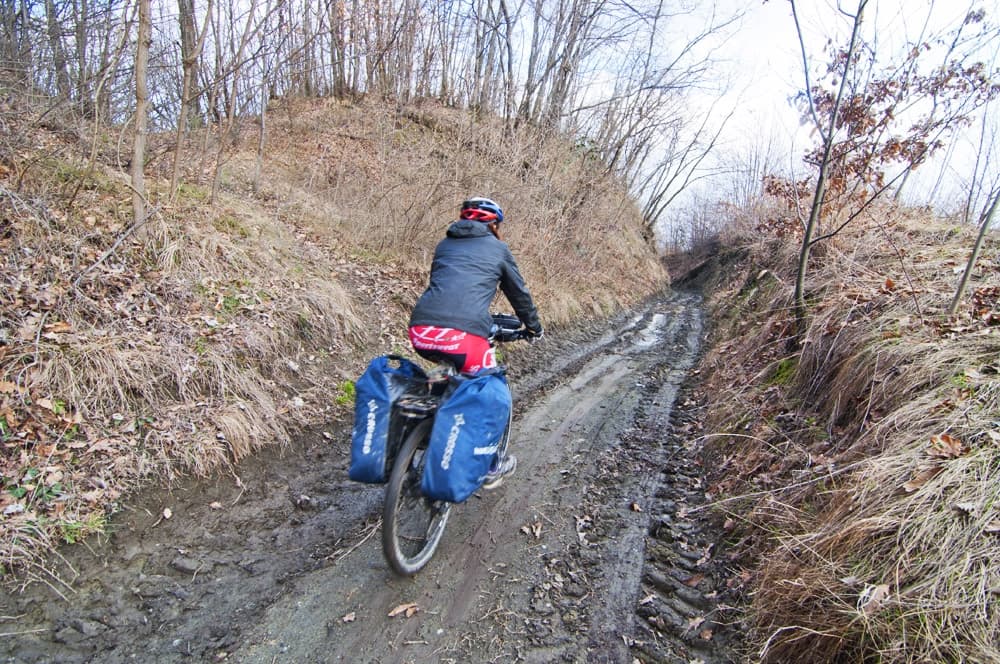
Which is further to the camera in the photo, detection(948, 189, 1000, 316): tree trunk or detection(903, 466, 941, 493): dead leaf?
detection(948, 189, 1000, 316): tree trunk

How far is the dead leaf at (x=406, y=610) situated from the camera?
2.80 metres

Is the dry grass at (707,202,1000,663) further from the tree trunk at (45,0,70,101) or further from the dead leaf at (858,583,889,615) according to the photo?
the tree trunk at (45,0,70,101)

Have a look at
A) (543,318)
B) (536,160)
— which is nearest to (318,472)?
(543,318)

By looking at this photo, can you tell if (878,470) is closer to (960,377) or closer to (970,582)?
(970,582)

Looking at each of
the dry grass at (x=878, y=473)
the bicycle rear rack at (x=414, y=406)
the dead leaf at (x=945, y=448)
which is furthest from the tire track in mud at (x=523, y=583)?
the dead leaf at (x=945, y=448)

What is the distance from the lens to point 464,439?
2.87 m

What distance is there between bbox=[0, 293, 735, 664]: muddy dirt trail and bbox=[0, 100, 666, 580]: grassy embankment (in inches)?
12.7

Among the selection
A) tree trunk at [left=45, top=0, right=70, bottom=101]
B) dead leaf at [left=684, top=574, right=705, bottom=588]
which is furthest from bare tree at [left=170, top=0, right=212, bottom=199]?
dead leaf at [left=684, top=574, right=705, bottom=588]

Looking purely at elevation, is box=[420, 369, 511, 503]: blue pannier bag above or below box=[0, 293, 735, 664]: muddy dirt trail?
above

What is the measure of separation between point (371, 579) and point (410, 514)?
0.47 m

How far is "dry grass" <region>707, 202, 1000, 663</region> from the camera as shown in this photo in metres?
2.20

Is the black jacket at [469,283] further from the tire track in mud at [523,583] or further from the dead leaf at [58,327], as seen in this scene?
the dead leaf at [58,327]

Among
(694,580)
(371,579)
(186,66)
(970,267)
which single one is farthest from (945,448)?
(186,66)

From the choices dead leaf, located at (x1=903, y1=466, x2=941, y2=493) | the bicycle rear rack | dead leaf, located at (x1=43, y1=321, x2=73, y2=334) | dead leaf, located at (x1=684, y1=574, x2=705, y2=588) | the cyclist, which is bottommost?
dead leaf, located at (x1=684, y1=574, x2=705, y2=588)
